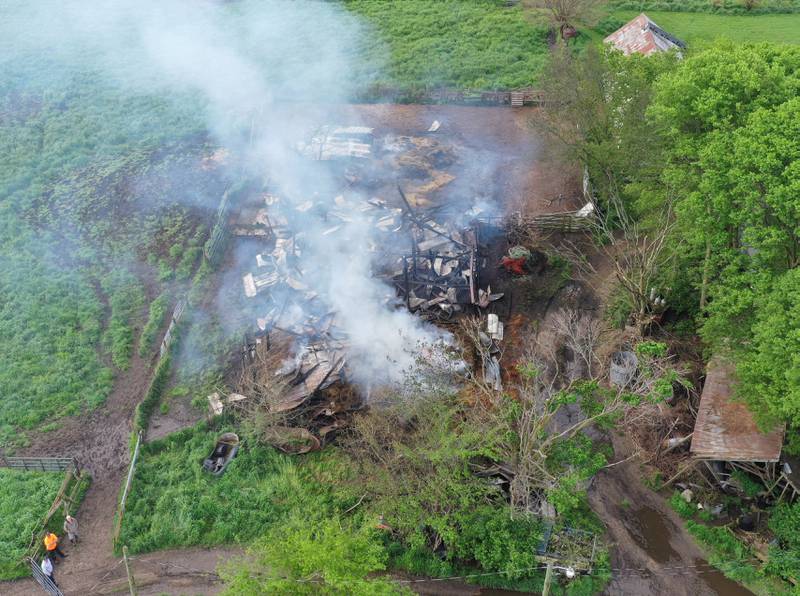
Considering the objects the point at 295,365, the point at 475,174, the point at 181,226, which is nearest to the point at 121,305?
the point at 181,226

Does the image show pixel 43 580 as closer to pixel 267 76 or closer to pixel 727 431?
pixel 727 431

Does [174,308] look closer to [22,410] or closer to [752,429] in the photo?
[22,410]

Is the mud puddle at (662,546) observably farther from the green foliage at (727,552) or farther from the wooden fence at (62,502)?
the wooden fence at (62,502)

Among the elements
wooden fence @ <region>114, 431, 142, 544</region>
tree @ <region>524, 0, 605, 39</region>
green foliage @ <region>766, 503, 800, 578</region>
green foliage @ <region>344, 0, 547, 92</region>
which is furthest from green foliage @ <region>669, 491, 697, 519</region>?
tree @ <region>524, 0, 605, 39</region>

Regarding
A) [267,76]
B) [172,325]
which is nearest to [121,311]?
[172,325]

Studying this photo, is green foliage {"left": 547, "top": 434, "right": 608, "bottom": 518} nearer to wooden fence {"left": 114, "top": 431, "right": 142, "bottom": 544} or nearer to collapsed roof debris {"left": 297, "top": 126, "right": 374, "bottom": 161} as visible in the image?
wooden fence {"left": 114, "top": 431, "right": 142, "bottom": 544}
